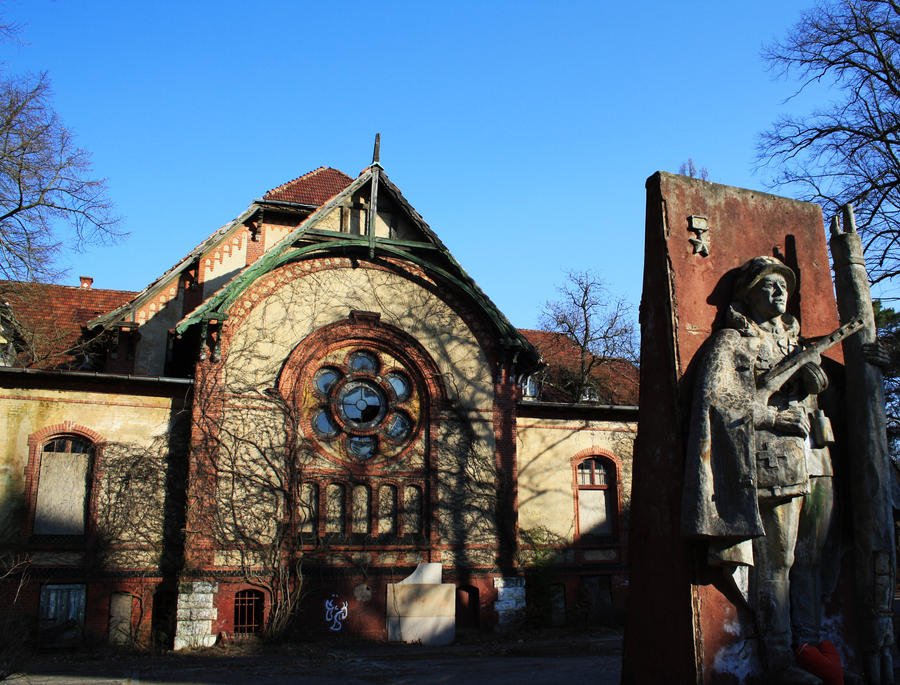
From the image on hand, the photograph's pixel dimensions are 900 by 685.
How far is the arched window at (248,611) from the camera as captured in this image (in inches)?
608

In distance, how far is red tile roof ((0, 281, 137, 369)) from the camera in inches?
669

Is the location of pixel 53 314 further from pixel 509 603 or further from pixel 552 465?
pixel 509 603

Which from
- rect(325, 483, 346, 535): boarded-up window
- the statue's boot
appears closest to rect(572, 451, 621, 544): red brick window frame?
rect(325, 483, 346, 535): boarded-up window

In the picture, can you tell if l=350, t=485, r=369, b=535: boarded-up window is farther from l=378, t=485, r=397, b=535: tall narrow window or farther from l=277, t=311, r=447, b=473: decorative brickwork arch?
l=277, t=311, r=447, b=473: decorative brickwork arch

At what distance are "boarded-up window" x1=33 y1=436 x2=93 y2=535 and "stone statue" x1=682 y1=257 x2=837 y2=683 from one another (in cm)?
1410

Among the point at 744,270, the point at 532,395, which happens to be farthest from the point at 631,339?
the point at 744,270

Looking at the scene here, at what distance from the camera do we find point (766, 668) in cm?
505

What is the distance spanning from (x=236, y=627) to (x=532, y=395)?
1265 centimetres

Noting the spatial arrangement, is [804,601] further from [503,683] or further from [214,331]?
[214,331]

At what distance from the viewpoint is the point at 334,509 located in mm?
16672

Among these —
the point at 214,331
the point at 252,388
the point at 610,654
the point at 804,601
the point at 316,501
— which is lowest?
the point at 610,654

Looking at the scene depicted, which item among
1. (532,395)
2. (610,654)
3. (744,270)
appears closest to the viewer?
(744,270)

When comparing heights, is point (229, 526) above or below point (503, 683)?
above

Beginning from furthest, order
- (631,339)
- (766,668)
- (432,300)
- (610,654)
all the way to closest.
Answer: (631,339) → (432,300) → (610,654) → (766,668)
